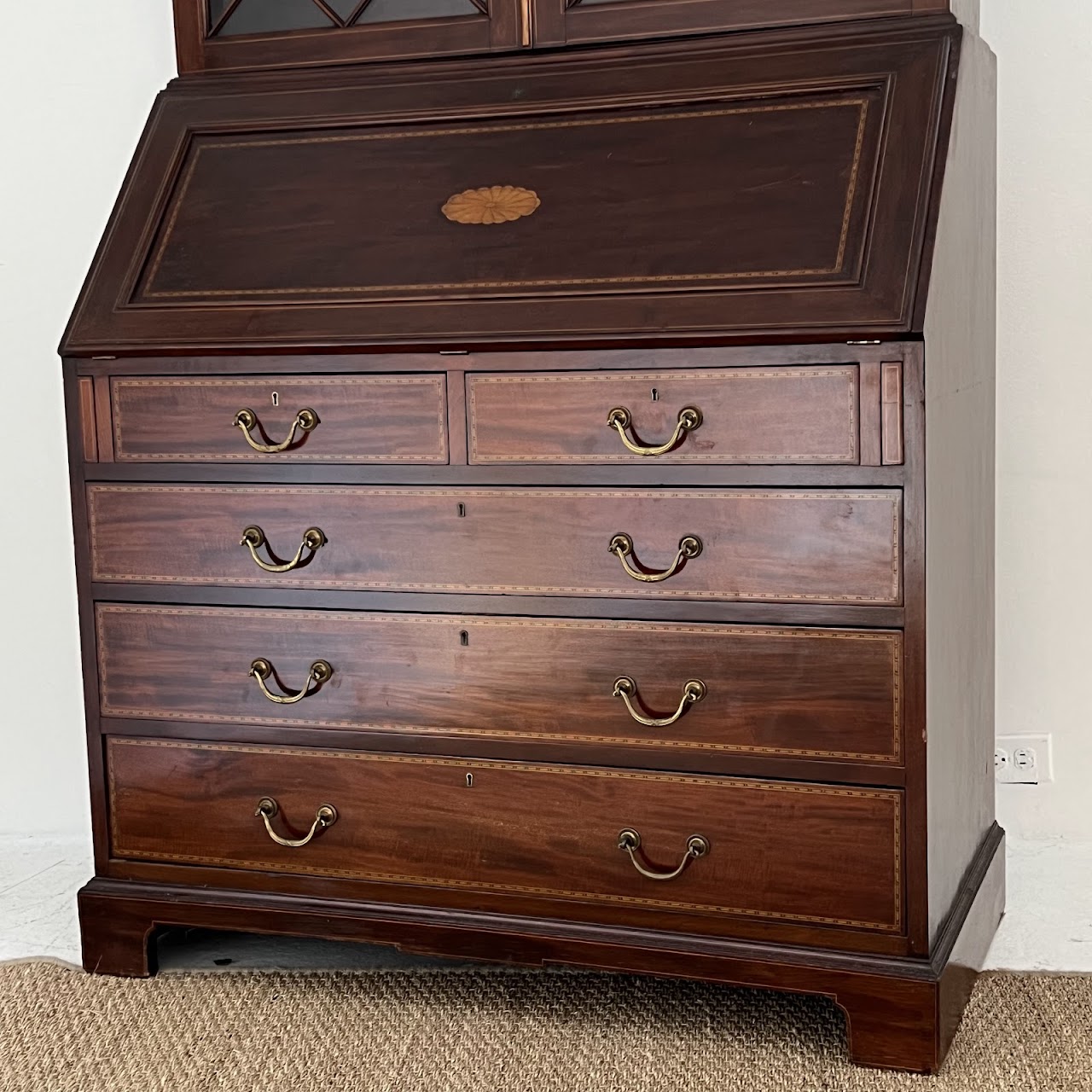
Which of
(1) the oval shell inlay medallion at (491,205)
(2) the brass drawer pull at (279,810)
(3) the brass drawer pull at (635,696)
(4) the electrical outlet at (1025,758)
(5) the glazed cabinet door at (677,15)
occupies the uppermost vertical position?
(5) the glazed cabinet door at (677,15)

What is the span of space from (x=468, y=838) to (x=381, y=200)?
990 mm

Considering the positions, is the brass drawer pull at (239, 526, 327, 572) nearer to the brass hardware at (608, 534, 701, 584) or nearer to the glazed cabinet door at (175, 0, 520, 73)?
the brass hardware at (608, 534, 701, 584)

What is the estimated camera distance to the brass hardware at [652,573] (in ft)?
7.04

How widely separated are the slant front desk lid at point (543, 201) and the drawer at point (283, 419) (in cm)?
7

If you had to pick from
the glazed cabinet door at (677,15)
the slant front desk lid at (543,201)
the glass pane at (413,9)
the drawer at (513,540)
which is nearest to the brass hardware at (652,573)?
the drawer at (513,540)

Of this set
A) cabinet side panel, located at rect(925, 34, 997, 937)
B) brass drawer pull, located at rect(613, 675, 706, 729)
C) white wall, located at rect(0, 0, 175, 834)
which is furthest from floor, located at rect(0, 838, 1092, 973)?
brass drawer pull, located at rect(613, 675, 706, 729)

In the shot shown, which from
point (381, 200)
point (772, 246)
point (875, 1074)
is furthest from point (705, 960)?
point (381, 200)

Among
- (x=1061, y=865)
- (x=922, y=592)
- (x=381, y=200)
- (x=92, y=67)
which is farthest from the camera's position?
(x=92, y=67)

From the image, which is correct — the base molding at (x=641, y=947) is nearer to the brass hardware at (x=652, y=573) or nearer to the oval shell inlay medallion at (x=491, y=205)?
the brass hardware at (x=652, y=573)

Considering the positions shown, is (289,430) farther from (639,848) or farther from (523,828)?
(639,848)

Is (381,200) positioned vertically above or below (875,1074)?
above

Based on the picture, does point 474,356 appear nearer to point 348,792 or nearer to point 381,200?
point 381,200

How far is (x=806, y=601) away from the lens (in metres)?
2.11

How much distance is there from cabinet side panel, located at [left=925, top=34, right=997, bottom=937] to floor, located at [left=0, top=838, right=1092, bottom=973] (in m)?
0.19
